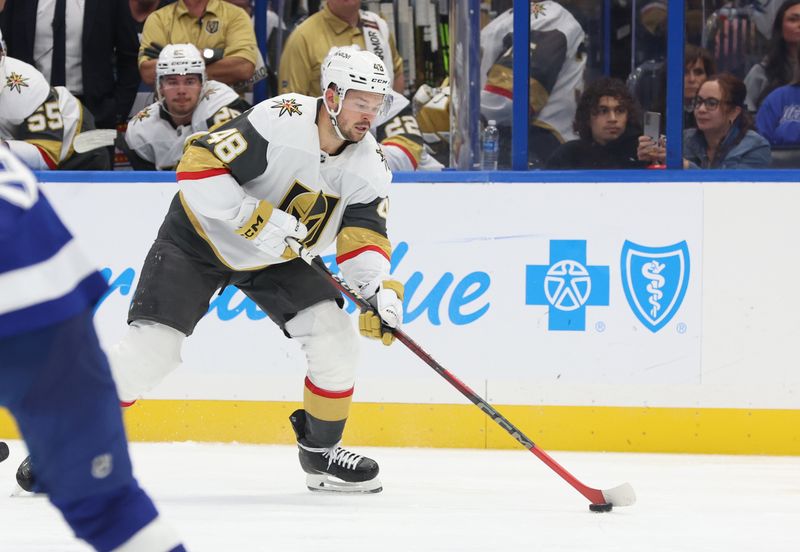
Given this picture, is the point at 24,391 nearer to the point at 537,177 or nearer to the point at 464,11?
the point at 537,177

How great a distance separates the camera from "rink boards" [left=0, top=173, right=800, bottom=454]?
425 centimetres

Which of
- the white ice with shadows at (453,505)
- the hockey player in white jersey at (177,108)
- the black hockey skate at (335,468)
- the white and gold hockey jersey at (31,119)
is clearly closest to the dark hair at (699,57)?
the white ice with shadows at (453,505)

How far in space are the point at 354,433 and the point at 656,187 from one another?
1290 millimetres

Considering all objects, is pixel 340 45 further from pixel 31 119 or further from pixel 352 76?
pixel 352 76

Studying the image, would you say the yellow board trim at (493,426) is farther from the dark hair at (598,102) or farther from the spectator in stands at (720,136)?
the dark hair at (598,102)

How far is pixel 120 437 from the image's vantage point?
1.56 m

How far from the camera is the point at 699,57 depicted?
14.5 ft

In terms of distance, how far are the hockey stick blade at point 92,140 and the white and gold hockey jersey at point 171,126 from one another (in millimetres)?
72

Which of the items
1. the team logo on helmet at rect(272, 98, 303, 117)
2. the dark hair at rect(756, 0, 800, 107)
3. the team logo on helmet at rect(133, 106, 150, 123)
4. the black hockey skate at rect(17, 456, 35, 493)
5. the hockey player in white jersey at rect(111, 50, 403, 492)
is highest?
the dark hair at rect(756, 0, 800, 107)

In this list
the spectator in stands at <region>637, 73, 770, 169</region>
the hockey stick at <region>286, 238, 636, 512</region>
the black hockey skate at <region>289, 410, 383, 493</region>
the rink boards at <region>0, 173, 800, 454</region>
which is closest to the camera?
the hockey stick at <region>286, 238, 636, 512</region>

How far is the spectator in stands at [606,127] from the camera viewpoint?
441 cm

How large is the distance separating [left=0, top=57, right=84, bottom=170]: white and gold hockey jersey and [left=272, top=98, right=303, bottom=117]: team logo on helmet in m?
1.58

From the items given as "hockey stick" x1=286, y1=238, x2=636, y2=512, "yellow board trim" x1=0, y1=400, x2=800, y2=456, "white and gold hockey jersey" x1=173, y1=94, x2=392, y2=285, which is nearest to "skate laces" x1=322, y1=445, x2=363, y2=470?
"hockey stick" x1=286, y1=238, x2=636, y2=512

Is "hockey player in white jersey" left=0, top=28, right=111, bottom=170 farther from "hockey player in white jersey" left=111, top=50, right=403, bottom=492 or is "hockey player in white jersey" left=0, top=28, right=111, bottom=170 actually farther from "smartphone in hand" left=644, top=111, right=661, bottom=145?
"smartphone in hand" left=644, top=111, right=661, bottom=145
